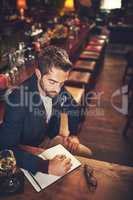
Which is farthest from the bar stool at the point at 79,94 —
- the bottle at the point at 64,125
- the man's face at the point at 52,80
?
the man's face at the point at 52,80

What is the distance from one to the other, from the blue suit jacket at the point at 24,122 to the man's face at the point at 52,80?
3.9 inches

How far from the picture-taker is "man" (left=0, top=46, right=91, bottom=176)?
77.9 inches

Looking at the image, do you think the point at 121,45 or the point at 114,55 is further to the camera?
the point at 121,45

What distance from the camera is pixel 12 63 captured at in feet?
13.6

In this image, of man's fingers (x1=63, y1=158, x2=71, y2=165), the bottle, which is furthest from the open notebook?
the bottle

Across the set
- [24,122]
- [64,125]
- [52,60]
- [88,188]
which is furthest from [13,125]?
[64,125]

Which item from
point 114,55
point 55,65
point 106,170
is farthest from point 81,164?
point 114,55

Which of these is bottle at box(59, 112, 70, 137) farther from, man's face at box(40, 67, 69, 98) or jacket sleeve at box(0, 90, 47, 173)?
jacket sleeve at box(0, 90, 47, 173)

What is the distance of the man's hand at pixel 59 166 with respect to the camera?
1933 mm

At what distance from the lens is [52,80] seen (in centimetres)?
249

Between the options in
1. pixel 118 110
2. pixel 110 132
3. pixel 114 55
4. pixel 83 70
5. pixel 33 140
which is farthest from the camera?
pixel 114 55

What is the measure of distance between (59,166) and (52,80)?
843 mm

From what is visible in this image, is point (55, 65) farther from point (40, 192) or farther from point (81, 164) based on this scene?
point (40, 192)

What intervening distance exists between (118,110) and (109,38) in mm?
6819
